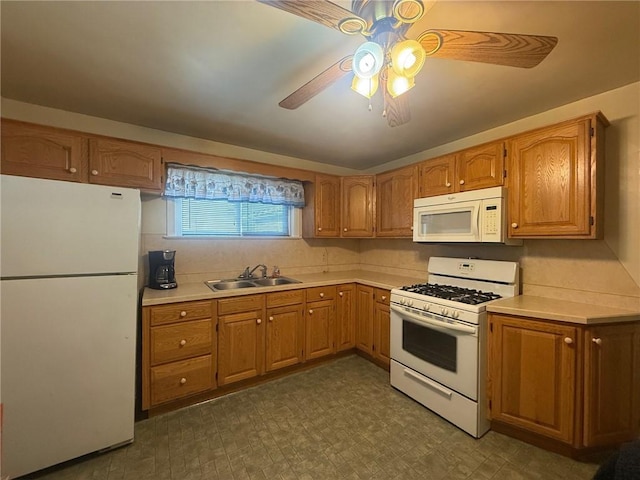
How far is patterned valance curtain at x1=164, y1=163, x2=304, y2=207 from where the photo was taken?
254cm

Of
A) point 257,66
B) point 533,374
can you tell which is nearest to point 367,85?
point 257,66

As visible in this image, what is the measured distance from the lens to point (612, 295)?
1887mm

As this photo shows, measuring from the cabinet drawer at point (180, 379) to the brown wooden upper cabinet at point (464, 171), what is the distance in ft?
8.28

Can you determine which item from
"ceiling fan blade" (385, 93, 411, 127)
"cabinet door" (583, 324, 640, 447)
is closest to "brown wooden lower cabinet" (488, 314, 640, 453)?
"cabinet door" (583, 324, 640, 447)

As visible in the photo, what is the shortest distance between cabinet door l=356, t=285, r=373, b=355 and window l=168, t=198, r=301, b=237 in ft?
3.57

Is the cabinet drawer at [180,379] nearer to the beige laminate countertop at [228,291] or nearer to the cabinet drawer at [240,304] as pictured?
the cabinet drawer at [240,304]

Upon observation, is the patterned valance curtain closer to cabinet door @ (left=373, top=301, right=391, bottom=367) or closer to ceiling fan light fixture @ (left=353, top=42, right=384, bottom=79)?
cabinet door @ (left=373, top=301, right=391, bottom=367)

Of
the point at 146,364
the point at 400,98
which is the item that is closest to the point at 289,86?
the point at 400,98

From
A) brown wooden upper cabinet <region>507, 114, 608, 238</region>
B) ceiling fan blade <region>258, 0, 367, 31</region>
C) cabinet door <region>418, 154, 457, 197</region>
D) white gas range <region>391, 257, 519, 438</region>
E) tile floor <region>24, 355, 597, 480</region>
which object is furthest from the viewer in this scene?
cabinet door <region>418, 154, 457, 197</region>

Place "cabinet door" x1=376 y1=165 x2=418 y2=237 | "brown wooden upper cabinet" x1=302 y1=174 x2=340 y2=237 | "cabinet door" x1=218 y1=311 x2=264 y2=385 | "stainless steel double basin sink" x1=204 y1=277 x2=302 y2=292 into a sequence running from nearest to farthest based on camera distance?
"cabinet door" x1=218 y1=311 x2=264 y2=385 → "stainless steel double basin sink" x1=204 y1=277 x2=302 y2=292 → "cabinet door" x1=376 y1=165 x2=418 y2=237 → "brown wooden upper cabinet" x1=302 y1=174 x2=340 y2=237

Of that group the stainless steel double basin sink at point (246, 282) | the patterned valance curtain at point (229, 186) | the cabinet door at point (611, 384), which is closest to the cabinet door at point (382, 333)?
the stainless steel double basin sink at point (246, 282)

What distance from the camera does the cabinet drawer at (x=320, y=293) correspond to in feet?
9.21

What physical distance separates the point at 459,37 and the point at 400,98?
42 centimetres

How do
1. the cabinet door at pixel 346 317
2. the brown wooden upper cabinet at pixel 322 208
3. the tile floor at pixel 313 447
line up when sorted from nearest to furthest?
the tile floor at pixel 313 447 < the cabinet door at pixel 346 317 < the brown wooden upper cabinet at pixel 322 208
